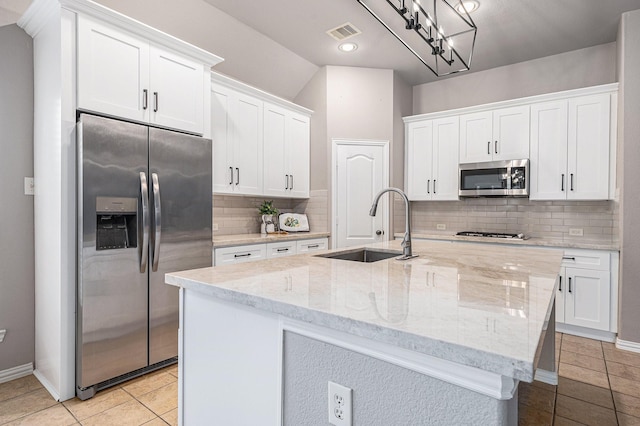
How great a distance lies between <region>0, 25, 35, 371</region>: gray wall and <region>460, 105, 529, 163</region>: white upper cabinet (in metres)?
4.18

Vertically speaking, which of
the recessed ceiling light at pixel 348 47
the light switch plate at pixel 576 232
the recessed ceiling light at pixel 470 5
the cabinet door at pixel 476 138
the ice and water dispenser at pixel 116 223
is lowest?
the light switch plate at pixel 576 232

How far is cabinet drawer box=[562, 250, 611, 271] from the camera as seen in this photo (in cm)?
323

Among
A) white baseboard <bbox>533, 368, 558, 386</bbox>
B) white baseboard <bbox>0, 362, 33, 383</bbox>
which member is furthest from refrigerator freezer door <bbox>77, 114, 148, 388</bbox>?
white baseboard <bbox>533, 368, 558, 386</bbox>

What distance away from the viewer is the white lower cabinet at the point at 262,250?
3.08 m

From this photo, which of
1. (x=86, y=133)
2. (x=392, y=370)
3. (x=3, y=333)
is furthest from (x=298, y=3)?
(x=3, y=333)

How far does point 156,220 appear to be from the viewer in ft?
8.07

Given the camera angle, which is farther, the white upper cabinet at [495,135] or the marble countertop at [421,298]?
the white upper cabinet at [495,135]

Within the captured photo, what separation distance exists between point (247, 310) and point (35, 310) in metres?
2.26

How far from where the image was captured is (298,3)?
3090 millimetres

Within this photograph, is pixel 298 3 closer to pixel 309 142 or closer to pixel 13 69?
pixel 309 142

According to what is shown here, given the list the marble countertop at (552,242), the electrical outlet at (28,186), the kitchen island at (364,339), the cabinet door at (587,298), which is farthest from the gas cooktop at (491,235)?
the electrical outlet at (28,186)

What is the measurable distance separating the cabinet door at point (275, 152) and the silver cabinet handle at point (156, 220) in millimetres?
1577

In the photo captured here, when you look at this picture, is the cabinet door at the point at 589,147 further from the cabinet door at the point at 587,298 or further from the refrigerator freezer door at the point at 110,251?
the refrigerator freezer door at the point at 110,251

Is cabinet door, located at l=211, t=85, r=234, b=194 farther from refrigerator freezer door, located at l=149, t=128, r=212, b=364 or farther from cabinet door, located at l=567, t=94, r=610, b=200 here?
cabinet door, located at l=567, t=94, r=610, b=200
